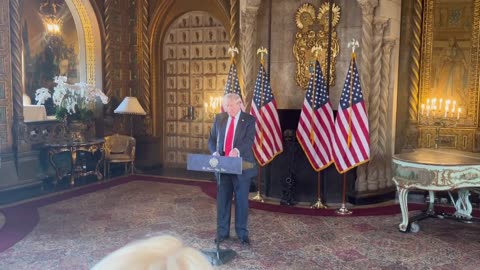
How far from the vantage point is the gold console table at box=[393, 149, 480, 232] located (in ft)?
17.1

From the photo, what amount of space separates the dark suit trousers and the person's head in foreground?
14.2 feet

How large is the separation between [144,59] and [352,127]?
18.1ft

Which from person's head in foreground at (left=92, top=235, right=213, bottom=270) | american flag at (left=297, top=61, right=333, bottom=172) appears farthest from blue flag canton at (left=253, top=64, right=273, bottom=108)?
person's head in foreground at (left=92, top=235, right=213, bottom=270)

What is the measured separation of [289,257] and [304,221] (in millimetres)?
1526

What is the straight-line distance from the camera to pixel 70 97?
8539 mm

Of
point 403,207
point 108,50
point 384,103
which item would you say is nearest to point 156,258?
point 403,207

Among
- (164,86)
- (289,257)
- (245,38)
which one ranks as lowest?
(289,257)

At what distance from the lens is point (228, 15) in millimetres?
9500

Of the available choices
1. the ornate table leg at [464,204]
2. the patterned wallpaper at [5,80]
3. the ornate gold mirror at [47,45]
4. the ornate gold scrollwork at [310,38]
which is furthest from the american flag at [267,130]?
the ornate gold mirror at [47,45]

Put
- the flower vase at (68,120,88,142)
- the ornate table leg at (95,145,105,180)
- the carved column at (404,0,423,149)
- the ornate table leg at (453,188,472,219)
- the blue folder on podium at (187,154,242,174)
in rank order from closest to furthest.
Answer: the blue folder on podium at (187,154,242,174), the ornate table leg at (453,188,472,219), the carved column at (404,0,423,149), the flower vase at (68,120,88,142), the ornate table leg at (95,145,105,180)

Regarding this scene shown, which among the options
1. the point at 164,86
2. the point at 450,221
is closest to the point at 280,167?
the point at 450,221

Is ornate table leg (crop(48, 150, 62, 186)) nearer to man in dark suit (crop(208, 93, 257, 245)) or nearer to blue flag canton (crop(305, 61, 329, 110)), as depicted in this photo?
man in dark suit (crop(208, 93, 257, 245))

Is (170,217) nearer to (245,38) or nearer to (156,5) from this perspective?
(245,38)

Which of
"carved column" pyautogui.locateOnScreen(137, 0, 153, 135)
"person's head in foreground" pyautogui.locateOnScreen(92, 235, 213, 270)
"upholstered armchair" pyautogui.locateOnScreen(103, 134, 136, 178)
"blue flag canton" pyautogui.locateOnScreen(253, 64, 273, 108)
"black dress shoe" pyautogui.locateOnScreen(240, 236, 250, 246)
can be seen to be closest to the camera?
"person's head in foreground" pyautogui.locateOnScreen(92, 235, 213, 270)
